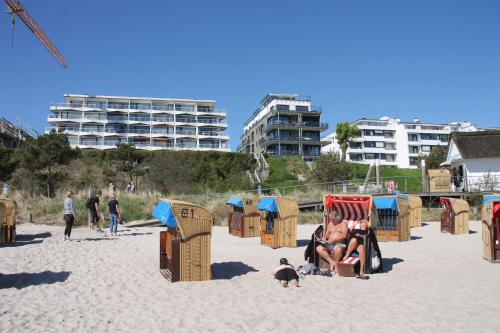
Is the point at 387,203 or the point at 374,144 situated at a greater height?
the point at 374,144

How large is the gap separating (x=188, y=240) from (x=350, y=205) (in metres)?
4.70

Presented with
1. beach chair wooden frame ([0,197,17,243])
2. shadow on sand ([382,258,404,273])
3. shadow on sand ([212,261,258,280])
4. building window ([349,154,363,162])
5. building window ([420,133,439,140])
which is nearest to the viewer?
shadow on sand ([212,261,258,280])

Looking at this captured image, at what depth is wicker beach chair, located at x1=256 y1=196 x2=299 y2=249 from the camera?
42.8 feet

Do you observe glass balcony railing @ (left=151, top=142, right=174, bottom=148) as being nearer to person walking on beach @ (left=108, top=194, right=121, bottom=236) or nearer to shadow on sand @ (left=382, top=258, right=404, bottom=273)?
person walking on beach @ (left=108, top=194, right=121, bottom=236)

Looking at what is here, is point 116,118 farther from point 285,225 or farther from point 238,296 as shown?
point 238,296

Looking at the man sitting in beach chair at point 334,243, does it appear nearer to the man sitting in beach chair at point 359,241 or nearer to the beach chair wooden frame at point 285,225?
the man sitting in beach chair at point 359,241

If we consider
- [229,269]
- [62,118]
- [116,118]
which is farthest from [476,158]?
[62,118]

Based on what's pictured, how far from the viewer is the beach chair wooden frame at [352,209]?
9.52 m

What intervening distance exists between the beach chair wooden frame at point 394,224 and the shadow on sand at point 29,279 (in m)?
10.6

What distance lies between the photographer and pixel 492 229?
33.4 feet

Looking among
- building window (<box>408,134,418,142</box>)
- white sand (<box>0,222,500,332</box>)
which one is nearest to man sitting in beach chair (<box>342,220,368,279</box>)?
white sand (<box>0,222,500,332</box>)

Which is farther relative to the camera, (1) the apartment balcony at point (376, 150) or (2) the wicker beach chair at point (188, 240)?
(1) the apartment balcony at point (376, 150)

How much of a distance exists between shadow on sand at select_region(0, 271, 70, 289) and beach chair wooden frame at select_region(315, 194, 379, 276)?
538cm

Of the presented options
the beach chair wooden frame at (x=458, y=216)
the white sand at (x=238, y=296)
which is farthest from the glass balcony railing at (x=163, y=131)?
the white sand at (x=238, y=296)
